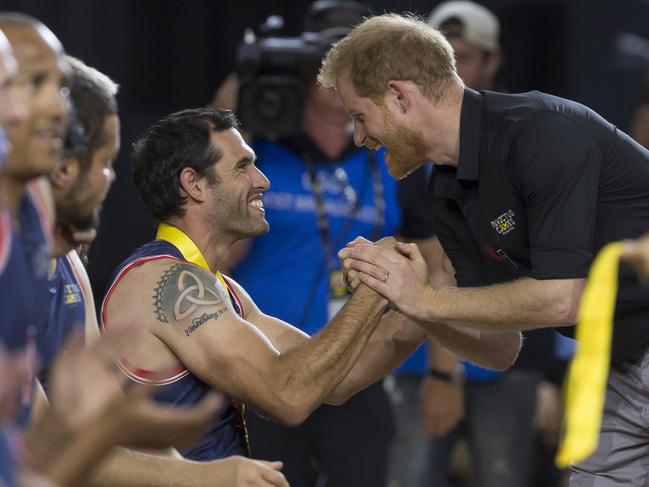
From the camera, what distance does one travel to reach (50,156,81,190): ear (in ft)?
10.1

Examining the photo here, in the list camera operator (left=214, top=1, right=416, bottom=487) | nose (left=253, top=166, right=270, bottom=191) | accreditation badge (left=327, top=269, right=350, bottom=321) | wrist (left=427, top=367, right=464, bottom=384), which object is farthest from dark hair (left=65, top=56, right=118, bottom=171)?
wrist (left=427, top=367, right=464, bottom=384)

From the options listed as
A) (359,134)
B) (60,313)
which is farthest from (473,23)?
(60,313)

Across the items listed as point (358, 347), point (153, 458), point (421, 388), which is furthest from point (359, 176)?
point (153, 458)

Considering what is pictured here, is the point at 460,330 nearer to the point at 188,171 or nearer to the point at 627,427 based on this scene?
the point at 627,427

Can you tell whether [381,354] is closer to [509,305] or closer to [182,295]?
[509,305]

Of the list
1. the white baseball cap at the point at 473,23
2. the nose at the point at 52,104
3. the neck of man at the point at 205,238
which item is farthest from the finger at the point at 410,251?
the white baseball cap at the point at 473,23

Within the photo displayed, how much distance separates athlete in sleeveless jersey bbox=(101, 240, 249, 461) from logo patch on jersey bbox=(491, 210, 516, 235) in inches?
31.8

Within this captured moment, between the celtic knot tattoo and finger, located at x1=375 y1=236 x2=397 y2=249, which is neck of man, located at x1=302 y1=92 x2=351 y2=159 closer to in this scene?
finger, located at x1=375 y1=236 x2=397 y2=249

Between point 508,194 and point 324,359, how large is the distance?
25.0 inches

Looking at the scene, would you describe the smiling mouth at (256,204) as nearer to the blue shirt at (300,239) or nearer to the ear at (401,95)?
the ear at (401,95)

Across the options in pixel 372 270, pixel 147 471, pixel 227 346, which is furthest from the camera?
pixel 372 270

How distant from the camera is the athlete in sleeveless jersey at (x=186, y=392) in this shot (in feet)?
10.8

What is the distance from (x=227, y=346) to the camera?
126 inches

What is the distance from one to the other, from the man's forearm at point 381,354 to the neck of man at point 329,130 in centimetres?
116
